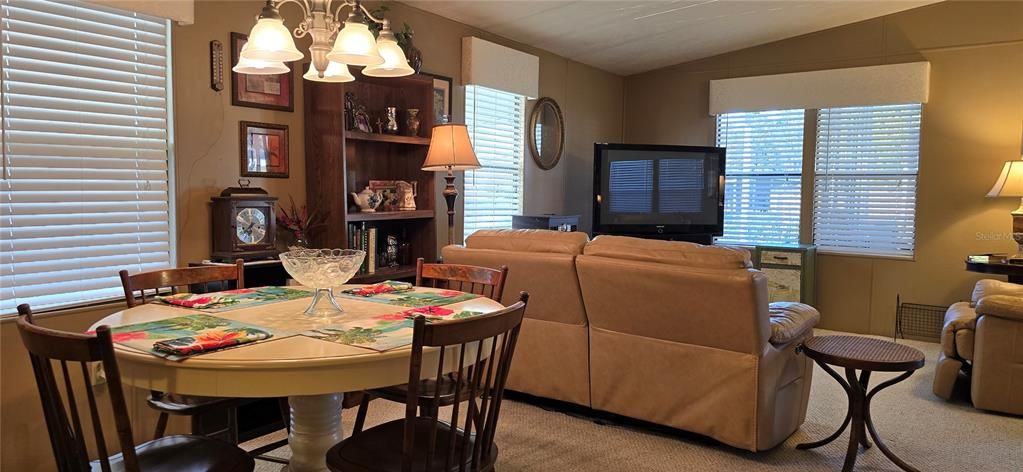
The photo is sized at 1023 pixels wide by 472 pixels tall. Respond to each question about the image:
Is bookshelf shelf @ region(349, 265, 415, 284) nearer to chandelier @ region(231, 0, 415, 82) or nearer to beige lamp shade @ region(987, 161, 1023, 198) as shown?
chandelier @ region(231, 0, 415, 82)

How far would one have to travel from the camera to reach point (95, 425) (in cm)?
142

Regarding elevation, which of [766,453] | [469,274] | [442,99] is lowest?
[766,453]

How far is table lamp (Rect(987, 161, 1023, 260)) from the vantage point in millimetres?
4570

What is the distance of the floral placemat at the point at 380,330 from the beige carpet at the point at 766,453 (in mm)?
1062

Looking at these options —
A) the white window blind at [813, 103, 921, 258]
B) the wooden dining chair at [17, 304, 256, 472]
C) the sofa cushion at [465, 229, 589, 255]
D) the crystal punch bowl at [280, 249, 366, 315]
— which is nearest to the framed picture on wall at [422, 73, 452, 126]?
the sofa cushion at [465, 229, 589, 255]

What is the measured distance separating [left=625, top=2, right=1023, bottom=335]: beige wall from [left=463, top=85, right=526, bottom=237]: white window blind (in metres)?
2.55

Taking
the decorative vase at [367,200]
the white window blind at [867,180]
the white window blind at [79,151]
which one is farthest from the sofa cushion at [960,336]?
the white window blind at [79,151]

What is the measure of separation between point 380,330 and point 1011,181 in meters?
4.84

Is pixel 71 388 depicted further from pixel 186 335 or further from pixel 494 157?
pixel 494 157

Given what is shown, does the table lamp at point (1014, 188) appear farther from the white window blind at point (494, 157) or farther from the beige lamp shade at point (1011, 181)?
the white window blind at point (494, 157)

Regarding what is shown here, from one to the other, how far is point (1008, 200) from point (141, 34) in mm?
5780

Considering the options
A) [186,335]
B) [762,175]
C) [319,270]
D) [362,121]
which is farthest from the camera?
[762,175]

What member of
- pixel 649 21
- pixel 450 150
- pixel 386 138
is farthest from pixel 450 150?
pixel 649 21

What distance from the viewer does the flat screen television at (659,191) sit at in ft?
18.9
